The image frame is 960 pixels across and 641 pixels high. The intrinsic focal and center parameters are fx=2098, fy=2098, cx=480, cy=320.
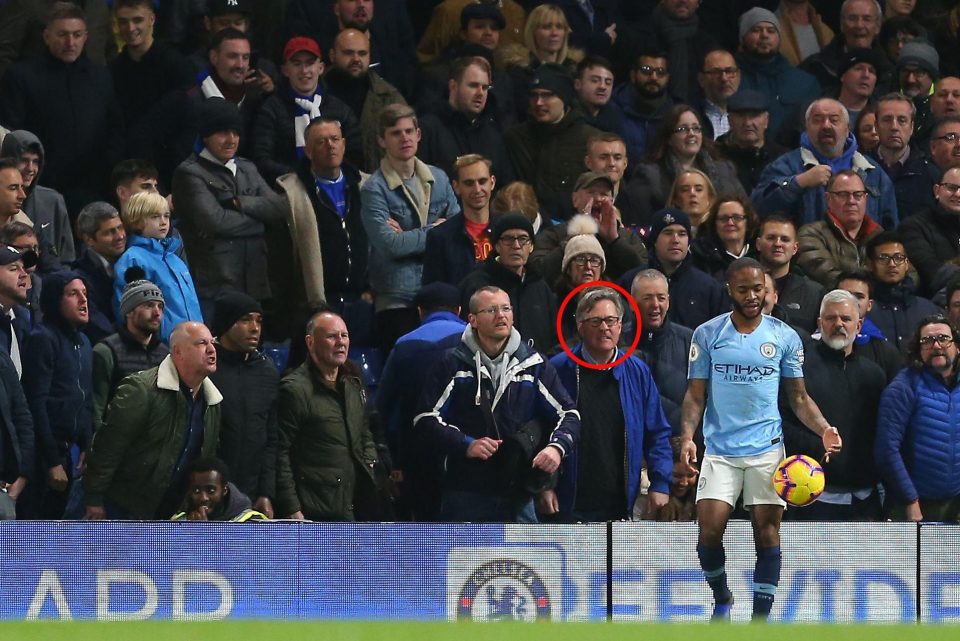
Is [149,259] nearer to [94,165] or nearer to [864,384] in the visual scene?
[94,165]

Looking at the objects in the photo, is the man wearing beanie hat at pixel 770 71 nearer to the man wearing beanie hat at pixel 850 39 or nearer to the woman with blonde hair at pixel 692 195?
the man wearing beanie hat at pixel 850 39

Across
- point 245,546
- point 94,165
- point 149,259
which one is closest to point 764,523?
point 245,546

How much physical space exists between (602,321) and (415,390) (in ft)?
4.22

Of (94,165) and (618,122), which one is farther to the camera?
(618,122)

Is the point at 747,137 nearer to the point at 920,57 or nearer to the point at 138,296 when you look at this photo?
the point at 920,57

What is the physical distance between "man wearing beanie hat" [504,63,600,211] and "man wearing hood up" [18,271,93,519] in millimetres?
A: 4156

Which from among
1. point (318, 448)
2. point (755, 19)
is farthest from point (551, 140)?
point (318, 448)

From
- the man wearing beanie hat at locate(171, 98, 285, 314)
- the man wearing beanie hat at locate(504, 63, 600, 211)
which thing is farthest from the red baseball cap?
the man wearing beanie hat at locate(504, 63, 600, 211)

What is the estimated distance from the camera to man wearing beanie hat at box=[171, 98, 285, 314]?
47.2 ft

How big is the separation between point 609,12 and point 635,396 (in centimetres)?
620

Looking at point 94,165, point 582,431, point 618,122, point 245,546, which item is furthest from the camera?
point 618,122

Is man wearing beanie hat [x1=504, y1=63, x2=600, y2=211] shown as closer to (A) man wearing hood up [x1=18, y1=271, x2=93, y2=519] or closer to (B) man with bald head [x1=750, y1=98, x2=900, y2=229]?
(B) man with bald head [x1=750, y1=98, x2=900, y2=229]

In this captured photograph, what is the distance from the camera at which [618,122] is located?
1647cm

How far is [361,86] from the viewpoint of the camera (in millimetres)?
16094
